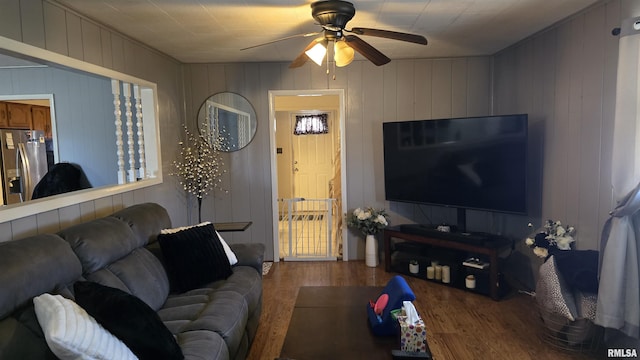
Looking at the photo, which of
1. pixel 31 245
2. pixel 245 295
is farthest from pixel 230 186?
pixel 31 245

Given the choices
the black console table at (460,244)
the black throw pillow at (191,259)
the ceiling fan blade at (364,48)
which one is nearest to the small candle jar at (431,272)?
the black console table at (460,244)

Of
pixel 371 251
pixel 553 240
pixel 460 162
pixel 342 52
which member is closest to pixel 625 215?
pixel 553 240

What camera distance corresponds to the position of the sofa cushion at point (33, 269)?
5.40ft

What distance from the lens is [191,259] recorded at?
9.33ft

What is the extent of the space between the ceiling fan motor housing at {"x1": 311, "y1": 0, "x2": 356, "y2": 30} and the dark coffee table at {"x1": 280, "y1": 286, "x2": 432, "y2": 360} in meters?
1.82

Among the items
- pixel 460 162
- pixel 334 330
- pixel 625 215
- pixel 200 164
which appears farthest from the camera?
pixel 200 164

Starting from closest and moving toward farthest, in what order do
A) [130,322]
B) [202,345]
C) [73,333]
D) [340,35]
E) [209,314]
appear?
[73,333]
[130,322]
[202,345]
[209,314]
[340,35]

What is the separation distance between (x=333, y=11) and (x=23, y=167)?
3.39 metres

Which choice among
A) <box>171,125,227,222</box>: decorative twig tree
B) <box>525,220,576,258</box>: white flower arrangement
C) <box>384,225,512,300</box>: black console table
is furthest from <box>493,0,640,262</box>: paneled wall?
<box>171,125,227,222</box>: decorative twig tree

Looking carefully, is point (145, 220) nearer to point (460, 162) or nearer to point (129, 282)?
point (129, 282)

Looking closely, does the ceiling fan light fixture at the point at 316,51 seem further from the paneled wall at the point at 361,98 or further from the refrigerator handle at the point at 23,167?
the refrigerator handle at the point at 23,167

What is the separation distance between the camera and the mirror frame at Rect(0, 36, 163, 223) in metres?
2.21

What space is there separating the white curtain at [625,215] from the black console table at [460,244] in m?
1.18

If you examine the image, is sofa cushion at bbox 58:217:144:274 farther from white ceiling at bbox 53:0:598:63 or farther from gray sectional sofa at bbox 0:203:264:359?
white ceiling at bbox 53:0:598:63
